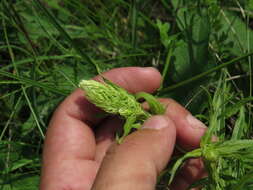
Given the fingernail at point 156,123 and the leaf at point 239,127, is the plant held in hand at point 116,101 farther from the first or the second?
the leaf at point 239,127

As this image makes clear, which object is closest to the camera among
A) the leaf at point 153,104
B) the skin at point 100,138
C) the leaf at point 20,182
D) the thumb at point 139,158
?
the thumb at point 139,158

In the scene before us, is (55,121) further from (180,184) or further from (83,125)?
(180,184)

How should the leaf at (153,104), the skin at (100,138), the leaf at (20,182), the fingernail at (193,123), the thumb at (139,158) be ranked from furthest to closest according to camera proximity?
1. the leaf at (20,182)
2. the fingernail at (193,123)
3. the leaf at (153,104)
4. the skin at (100,138)
5. the thumb at (139,158)

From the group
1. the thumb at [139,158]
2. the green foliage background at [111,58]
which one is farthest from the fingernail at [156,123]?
the green foliage background at [111,58]

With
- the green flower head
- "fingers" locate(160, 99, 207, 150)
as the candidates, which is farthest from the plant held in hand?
"fingers" locate(160, 99, 207, 150)

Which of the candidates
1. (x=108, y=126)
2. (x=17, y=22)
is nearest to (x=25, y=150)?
(x=108, y=126)

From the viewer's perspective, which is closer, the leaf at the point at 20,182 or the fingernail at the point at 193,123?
the fingernail at the point at 193,123

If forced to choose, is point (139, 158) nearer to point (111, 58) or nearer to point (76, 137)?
point (76, 137)

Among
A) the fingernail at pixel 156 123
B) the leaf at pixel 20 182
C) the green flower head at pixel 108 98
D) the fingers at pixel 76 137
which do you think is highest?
the green flower head at pixel 108 98
